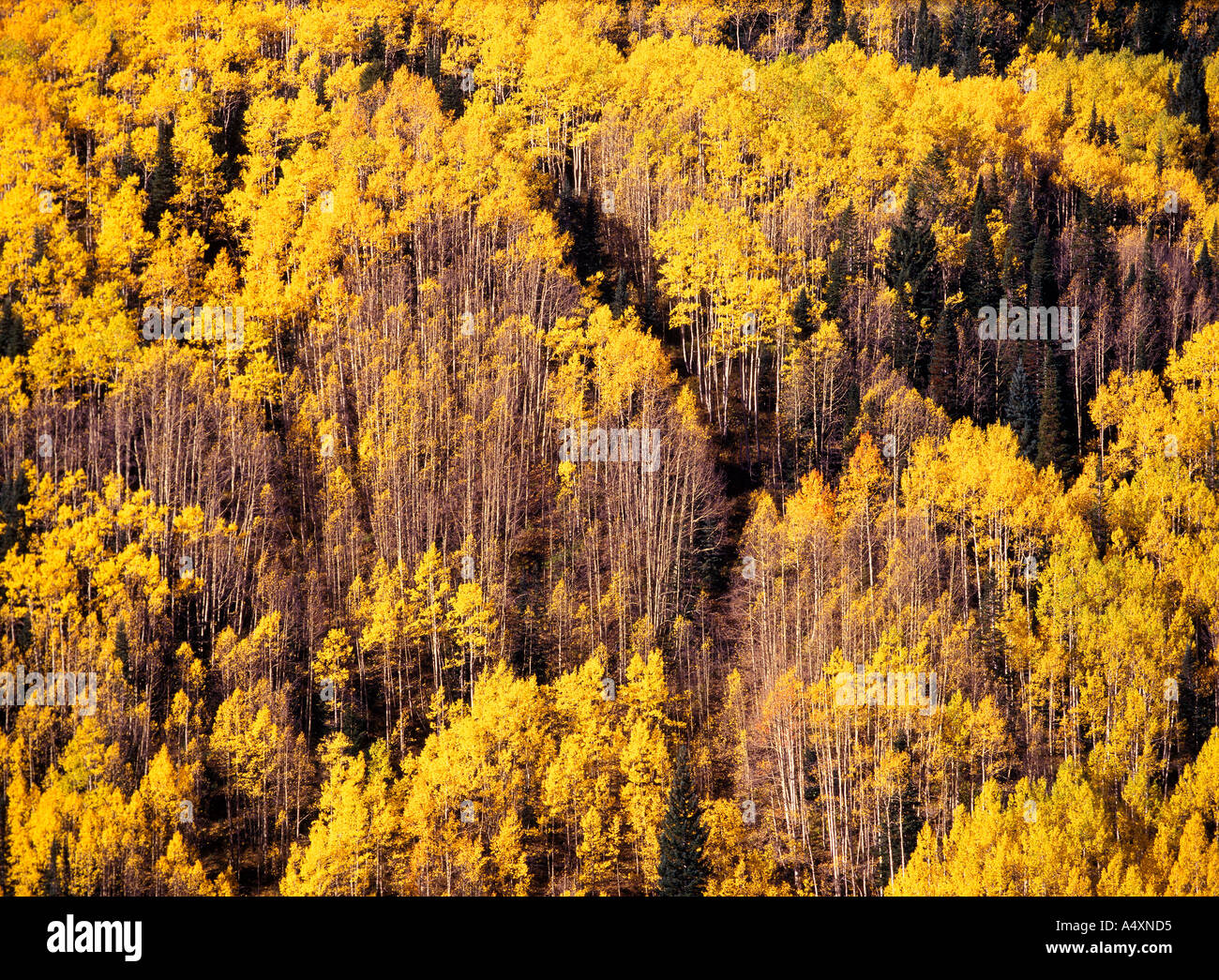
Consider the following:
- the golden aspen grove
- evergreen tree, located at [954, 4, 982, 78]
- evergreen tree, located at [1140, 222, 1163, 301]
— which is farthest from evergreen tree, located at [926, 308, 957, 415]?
evergreen tree, located at [954, 4, 982, 78]

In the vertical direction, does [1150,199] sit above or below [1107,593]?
above

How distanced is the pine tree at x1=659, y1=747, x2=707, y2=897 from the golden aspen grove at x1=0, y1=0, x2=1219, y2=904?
11cm

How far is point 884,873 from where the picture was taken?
33.9m

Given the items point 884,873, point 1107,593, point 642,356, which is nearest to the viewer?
point 884,873

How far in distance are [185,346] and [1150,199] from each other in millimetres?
39492

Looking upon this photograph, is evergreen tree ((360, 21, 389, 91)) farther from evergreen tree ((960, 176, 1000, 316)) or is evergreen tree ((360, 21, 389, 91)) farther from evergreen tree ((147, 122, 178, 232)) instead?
evergreen tree ((960, 176, 1000, 316))

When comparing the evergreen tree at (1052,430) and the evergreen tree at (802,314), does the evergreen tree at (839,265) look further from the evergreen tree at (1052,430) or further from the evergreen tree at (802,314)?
the evergreen tree at (1052,430)

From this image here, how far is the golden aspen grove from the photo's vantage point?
3500 centimetres

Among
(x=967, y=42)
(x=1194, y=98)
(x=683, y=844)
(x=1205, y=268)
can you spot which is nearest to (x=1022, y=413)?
(x=1205, y=268)

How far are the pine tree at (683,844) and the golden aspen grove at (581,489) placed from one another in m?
0.11

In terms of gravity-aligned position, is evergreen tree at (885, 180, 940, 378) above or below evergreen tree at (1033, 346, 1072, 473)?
above
